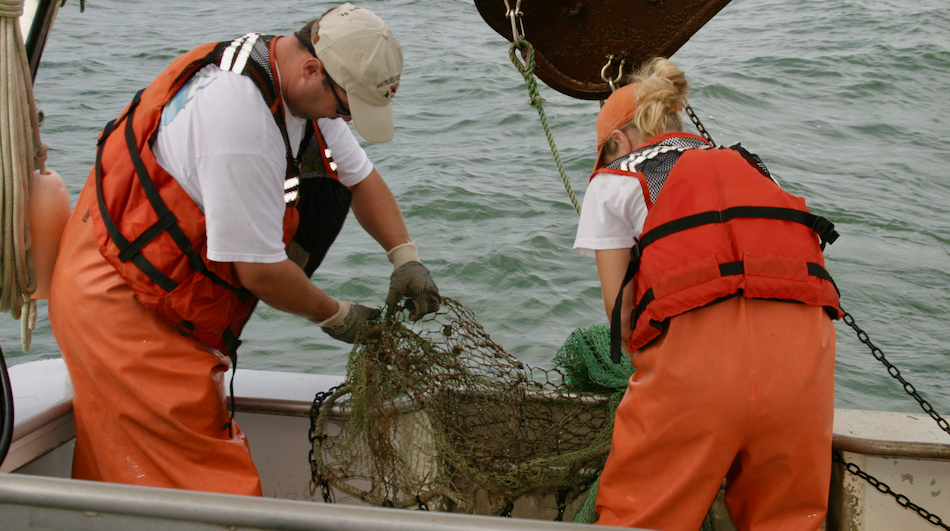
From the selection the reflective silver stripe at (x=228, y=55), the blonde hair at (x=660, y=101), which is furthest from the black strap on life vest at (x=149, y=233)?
the blonde hair at (x=660, y=101)

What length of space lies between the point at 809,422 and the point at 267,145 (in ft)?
5.91

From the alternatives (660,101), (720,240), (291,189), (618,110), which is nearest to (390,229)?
(291,189)

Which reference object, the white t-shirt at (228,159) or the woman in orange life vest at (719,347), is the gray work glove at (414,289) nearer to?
the white t-shirt at (228,159)

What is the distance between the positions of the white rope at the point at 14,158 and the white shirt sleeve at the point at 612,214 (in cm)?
189

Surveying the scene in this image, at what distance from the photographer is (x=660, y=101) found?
2484 mm

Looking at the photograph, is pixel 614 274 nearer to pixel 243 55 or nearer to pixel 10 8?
pixel 243 55

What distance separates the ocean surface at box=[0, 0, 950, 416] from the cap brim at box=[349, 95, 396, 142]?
10.0ft

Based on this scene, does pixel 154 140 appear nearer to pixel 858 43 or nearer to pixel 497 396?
pixel 497 396

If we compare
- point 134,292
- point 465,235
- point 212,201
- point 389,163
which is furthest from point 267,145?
point 389,163

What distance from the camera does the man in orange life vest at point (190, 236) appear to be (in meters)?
2.29

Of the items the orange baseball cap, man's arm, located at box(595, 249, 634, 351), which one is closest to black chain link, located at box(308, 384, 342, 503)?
man's arm, located at box(595, 249, 634, 351)

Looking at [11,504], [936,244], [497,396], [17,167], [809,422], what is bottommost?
[936,244]

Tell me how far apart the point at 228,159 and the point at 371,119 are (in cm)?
50

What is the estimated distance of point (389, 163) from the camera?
8.74 metres
